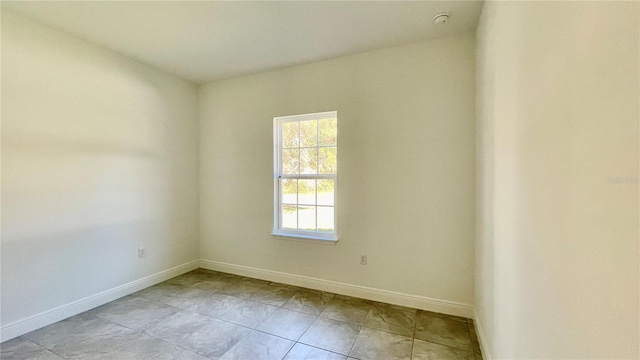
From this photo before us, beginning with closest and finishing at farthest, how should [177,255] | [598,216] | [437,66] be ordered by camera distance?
[598,216], [437,66], [177,255]

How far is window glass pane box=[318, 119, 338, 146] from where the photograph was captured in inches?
110

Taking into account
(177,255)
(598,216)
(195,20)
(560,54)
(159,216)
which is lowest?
(177,255)

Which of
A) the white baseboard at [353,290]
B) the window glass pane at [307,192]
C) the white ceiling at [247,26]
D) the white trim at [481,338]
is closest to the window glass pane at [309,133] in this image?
the window glass pane at [307,192]

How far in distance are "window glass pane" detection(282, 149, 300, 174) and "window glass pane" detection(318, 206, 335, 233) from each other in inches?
23.0

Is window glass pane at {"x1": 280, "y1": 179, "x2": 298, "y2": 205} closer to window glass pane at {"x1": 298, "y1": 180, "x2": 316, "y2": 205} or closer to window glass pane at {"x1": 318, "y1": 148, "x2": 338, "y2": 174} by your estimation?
window glass pane at {"x1": 298, "y1": 180, "x2": 316, "y2": 205}

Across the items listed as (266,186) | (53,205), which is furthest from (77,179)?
(266,186)

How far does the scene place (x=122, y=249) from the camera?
2711mm

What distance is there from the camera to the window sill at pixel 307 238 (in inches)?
107

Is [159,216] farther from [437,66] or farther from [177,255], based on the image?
[437,66]

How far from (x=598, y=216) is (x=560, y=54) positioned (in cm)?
51

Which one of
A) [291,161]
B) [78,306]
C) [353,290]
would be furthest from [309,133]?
[78,306]

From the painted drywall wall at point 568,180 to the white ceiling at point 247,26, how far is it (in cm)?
88

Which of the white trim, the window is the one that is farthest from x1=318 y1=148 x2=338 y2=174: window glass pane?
the white trim

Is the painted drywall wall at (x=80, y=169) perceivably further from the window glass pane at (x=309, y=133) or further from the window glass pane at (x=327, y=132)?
the window glass pane at (x=327, y=132)
